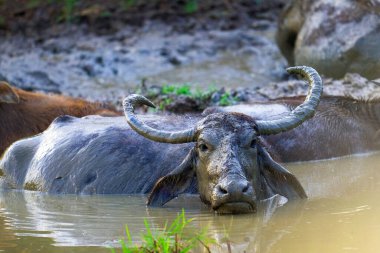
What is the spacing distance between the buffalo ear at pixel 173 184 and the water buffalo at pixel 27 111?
4.07 metres

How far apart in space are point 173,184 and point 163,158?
2.45ft

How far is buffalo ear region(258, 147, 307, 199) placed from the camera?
294 inches

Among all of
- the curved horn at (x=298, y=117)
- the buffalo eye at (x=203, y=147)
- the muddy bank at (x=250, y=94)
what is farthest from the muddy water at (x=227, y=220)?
the muddy bank at (x=250, y=94)

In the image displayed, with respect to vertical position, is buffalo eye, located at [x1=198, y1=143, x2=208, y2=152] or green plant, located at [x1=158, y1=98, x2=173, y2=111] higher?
buffalo eye, located at [x1=198, y1=143, x2=208, y2=152]

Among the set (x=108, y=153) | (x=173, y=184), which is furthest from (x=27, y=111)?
(x=173, y=184)

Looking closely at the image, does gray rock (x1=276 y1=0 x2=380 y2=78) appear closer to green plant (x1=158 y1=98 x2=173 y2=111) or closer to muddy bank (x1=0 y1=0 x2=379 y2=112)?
muddy bank (x1=0 y1=0 x2=379 y2=112)

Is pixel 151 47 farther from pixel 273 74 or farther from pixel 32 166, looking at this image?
pixel 32 166

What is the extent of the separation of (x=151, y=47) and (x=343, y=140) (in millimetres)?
8354

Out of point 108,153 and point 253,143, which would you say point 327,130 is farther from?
point 253,143

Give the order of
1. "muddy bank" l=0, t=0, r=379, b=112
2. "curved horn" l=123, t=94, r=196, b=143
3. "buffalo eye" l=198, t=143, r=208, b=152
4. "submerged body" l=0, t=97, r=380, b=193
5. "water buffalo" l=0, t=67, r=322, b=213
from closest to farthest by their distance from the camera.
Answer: "water buffalo" l=0, t=67, r=322, b=213
"buffalo eye" l=198, t=143, r=208, b=152
"curved horn" l=123, t=94, r=196, b=143
"submerged body" l=0, t=97, r=380, b=193
"muddy bank" l=0, t=0, r=379, b=112

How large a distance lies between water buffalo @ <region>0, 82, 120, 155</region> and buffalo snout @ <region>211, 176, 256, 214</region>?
4851 mm

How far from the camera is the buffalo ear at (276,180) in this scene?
747 cm

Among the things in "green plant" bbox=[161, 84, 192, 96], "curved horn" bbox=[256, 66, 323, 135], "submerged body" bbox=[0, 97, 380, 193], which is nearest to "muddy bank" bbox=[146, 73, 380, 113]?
"green plant" bbox=[161, 84, 192, 96]

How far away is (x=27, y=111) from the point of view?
11.8 m
